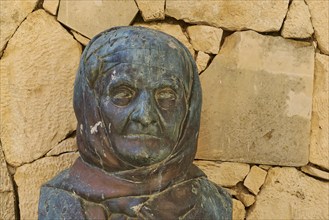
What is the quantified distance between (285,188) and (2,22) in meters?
1.67

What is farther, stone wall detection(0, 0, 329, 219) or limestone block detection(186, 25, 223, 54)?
limestone block detection(186, 25, 223, 54)

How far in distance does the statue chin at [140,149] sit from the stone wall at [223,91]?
100 centimetres

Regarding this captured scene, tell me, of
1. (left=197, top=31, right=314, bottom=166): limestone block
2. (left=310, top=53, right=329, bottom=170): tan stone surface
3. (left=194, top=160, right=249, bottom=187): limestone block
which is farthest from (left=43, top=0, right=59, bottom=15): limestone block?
(left=310, top=53, right=329, bottom=170): tan stone surface

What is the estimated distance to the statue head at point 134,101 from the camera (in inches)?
77.1

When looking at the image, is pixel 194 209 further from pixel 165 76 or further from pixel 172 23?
pixel 172 23

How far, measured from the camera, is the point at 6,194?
2873 millimetres

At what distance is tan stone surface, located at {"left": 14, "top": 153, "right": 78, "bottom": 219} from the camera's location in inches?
114

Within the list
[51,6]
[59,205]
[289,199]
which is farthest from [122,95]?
[289,199]

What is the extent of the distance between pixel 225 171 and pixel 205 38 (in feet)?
2.28

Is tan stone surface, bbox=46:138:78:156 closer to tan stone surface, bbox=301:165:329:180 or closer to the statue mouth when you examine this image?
the statue mouth

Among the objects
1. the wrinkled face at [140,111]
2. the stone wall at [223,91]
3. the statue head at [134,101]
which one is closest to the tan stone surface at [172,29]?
the stone wall at [223,91]

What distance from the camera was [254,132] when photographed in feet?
9.78

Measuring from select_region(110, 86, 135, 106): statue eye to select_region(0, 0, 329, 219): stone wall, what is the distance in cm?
100

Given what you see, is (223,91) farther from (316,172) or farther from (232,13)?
(316,172)
